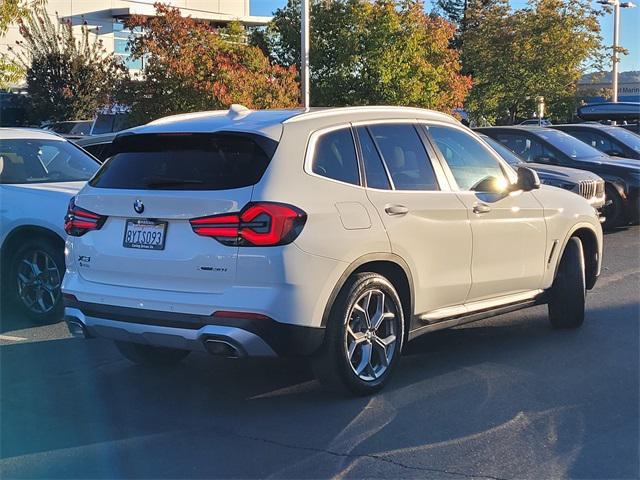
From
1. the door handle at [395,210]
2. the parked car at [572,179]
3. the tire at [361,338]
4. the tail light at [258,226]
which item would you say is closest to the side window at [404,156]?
the door handle at [395,210]

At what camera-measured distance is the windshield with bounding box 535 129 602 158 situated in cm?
1384

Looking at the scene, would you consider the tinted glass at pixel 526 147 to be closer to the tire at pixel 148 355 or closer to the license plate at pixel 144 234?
the tire at pixel 148 355

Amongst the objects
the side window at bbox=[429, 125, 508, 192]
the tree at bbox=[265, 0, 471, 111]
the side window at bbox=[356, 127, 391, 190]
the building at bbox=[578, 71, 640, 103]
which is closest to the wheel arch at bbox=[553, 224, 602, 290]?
the side window at bbox=[429, 125, 508, 192]

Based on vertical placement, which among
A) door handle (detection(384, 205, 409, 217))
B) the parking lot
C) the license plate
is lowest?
the parking lot

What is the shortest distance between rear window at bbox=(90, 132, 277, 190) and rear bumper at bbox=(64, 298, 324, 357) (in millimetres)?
782

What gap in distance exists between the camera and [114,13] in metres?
36.9

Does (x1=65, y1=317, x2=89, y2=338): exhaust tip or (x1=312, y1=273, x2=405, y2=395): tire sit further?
(x1=65, y1=317, x2=89, y2=338): exhaust tip

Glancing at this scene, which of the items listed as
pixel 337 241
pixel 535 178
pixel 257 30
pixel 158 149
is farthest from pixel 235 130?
pixel 257 30

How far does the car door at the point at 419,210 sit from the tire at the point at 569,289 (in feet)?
4.81

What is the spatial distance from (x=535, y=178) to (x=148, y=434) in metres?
3.57

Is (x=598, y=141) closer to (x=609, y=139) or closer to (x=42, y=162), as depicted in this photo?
(x=609, y=139)

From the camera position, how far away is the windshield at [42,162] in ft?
27.2

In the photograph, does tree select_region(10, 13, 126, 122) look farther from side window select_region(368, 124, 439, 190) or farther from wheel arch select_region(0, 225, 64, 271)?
side window select_region(368, 124, 439, 190)

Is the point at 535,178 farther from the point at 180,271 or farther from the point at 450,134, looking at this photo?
the point at 180,271
